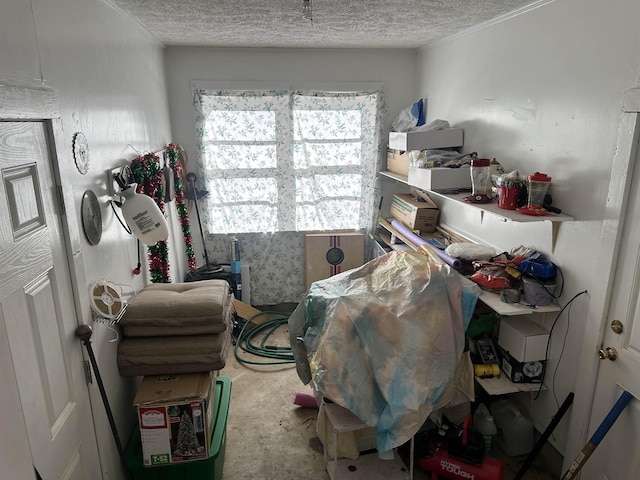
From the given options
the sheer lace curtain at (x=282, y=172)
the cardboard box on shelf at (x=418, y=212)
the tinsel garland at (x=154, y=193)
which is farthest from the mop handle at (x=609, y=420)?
the sheer lace curtain at (x=282, y=172)

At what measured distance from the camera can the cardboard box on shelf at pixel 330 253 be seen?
4.15 m

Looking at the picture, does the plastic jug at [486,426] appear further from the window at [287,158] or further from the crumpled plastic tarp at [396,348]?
the window at [287,158]

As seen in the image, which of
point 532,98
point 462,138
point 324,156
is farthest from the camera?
point 324,156

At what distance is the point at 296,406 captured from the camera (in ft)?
9.67

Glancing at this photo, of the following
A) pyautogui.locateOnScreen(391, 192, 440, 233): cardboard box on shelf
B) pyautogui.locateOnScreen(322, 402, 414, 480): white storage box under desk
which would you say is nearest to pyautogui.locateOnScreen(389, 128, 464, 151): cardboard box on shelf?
pyautogui.locateOnScreen(391, 192, 440, 233): cardboard box on shelf

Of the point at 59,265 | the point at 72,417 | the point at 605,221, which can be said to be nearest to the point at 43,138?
the point at 59,265

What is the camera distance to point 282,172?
4.03m

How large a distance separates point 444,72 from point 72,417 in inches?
131

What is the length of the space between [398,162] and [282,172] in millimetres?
1077

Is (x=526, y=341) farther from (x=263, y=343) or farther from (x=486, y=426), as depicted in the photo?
(x=263, y=343)

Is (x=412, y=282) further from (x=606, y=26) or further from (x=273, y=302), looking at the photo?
(x=273, y=302)

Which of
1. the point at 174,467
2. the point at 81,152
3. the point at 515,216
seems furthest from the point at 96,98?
the point at 515,216

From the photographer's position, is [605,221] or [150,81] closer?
[605,221]

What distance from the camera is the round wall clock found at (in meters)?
1.72
